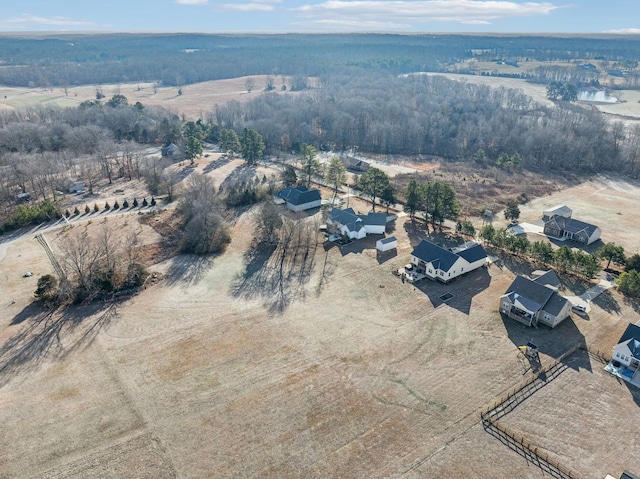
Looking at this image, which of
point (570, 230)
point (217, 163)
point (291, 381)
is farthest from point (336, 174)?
point (291, 381)

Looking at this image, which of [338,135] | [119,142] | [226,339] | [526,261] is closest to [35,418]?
[226,339]

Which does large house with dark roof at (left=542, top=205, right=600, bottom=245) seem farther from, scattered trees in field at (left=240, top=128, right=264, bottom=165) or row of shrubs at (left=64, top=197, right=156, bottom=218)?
row of shrubs at (left=64, top=197, right=156, bottom=218)

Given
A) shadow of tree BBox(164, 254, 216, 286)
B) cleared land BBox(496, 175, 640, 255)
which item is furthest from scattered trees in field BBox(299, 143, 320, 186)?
cleared land BBox(496, 175, 640, 255)

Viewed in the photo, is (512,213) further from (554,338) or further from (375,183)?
(554,338)

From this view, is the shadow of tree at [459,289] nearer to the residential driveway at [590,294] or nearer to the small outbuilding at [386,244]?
the small outbuilding at [386,244]

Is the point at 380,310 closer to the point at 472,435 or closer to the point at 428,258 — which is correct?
the point at 428,258
